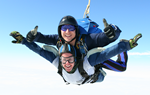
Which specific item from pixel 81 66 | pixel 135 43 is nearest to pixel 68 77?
pixel 81 66

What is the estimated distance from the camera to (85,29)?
8.96 ft

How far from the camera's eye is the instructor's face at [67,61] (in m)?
2.55

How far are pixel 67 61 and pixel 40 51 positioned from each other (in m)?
0.62

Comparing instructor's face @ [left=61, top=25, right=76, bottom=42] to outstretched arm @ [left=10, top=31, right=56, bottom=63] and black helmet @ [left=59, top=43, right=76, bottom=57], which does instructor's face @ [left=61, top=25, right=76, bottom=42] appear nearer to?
black helmet @ [left=59, top=43, right=76, bottom=57]

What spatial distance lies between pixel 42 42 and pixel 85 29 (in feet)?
3.16

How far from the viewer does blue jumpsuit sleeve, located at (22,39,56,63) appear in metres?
2.67

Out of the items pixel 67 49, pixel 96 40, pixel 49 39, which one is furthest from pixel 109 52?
pixel 49 39

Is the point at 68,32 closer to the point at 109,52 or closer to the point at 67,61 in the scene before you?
the point at 67,61

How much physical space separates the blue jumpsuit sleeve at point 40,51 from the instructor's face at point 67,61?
0.32m

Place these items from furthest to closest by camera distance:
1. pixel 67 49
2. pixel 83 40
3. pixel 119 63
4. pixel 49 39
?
1. pixel 119 63
2. pixel 49 39
3. pixel 83 40
4. pixel 67 49

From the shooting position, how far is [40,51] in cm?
276

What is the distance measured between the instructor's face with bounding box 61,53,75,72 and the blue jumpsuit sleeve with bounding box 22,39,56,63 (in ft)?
1.05

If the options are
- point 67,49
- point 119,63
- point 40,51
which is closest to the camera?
point 67,49

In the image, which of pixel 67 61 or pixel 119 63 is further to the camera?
pixel 119 63
